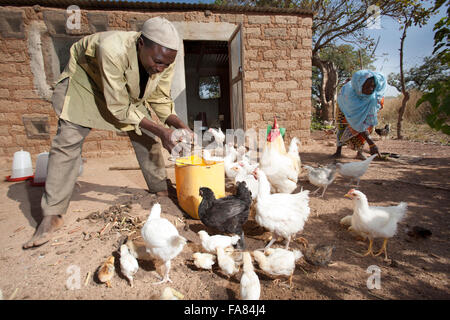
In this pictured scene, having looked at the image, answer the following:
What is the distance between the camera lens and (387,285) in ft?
5.98

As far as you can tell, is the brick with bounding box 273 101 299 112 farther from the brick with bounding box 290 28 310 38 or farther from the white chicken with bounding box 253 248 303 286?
the white chicken with bounding box 253 248 303 286

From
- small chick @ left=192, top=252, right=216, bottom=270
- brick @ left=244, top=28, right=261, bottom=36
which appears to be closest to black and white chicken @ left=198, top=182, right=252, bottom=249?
small chick @ left=192, top=252, right=216, bottom=270

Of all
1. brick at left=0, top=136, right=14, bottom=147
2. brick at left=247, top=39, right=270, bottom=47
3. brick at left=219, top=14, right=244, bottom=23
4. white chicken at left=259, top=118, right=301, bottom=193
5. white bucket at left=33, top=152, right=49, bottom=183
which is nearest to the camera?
white chicken at left=259, top=118, right=301, bottom=193

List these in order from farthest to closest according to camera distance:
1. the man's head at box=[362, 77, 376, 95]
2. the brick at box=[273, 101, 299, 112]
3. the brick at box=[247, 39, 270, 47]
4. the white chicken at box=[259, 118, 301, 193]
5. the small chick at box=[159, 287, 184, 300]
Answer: the brick at box=[273, 101, 299, 112] < the brick at box=[247, 39, 270, 47] < the man's head at box=[362, 77, 376, 95] < the white chicken at box=[259, 118, 301, 193] < the small chick at box=[159, 287, 184, 300]

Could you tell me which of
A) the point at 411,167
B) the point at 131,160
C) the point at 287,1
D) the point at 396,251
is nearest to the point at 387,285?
the point at 396,251

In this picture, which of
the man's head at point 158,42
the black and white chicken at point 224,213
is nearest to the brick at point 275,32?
the man's head at point 158,42

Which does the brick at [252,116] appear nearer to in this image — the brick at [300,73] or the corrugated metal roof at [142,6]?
the brick at [300,73]

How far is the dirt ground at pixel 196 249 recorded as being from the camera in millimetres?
1794

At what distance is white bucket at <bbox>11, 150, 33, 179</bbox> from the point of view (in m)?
4.39

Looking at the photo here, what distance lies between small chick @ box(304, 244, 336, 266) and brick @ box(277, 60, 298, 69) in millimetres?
5816

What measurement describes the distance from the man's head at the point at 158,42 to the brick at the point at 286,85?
493cm

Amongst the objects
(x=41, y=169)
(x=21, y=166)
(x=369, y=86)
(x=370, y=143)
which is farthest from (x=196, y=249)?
(x=369, y=86)

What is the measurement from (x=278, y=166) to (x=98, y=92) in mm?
2596
